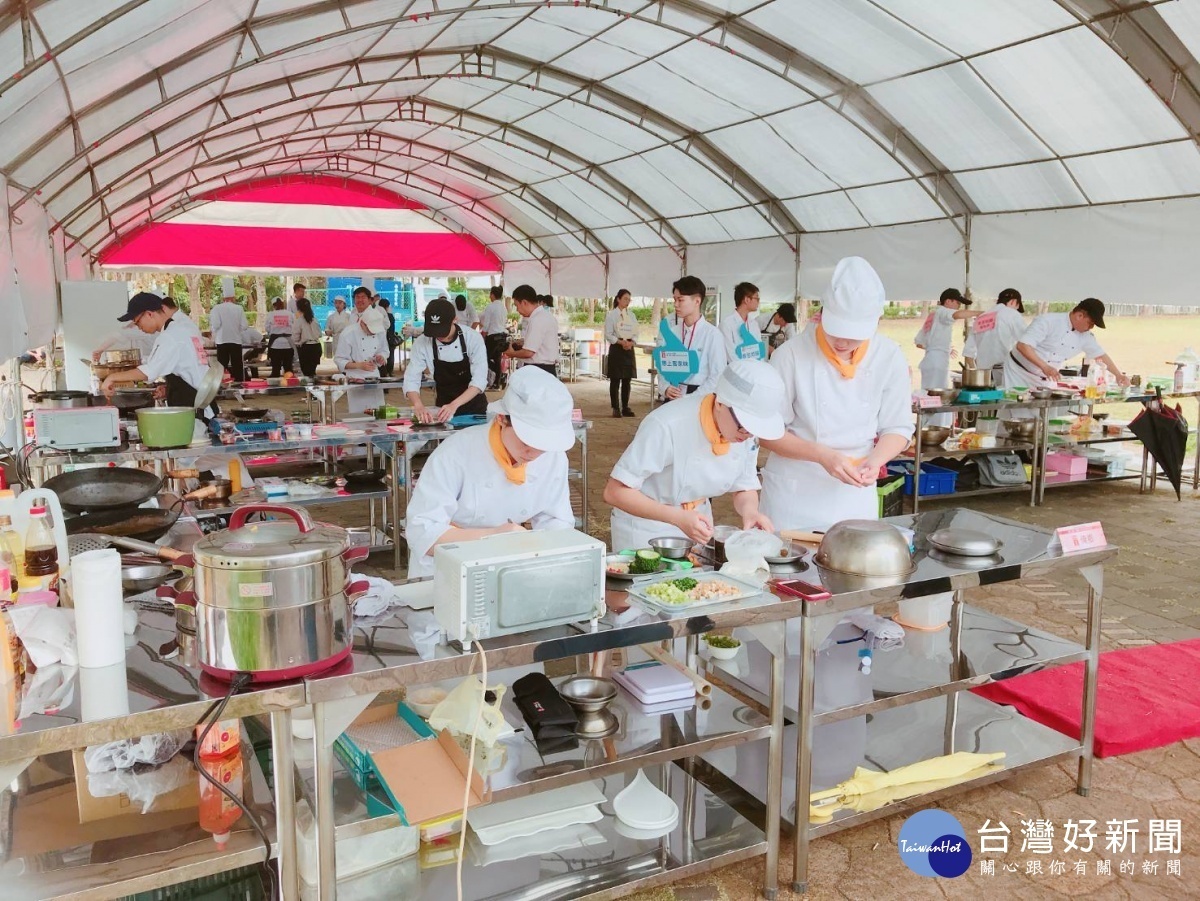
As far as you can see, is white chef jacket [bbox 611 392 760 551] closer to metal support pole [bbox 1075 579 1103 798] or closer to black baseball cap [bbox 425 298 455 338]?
metal support pole [bbox 1075 579 1103 798]

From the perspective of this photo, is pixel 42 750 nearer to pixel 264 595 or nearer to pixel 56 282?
pixel 264 595

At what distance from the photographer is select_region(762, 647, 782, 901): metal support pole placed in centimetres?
231

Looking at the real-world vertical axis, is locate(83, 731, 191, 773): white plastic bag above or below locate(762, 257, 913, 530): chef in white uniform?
below

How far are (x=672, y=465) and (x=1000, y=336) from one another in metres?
6.57

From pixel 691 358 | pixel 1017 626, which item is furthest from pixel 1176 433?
pixel 1017 626

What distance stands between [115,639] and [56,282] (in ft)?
31.2

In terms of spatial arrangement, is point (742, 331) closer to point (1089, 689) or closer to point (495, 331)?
point (1089, 689)

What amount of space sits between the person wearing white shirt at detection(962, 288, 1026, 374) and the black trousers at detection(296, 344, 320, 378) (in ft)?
31.1

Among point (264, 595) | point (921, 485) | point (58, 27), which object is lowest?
point (921, 485)

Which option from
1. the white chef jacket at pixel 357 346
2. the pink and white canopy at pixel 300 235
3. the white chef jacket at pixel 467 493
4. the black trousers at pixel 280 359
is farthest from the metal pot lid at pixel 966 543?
the pink and white canopy at pixel 300 235

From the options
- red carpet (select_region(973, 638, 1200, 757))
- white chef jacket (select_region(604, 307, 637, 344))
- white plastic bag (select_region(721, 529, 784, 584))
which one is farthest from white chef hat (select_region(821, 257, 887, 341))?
white chef jacket (select_region(604, 307, 637, 344))

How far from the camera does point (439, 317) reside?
584 centimetres

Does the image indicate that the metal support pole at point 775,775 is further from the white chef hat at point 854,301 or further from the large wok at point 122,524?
the large wok at point 122,524

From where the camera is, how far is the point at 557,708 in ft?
7.47
